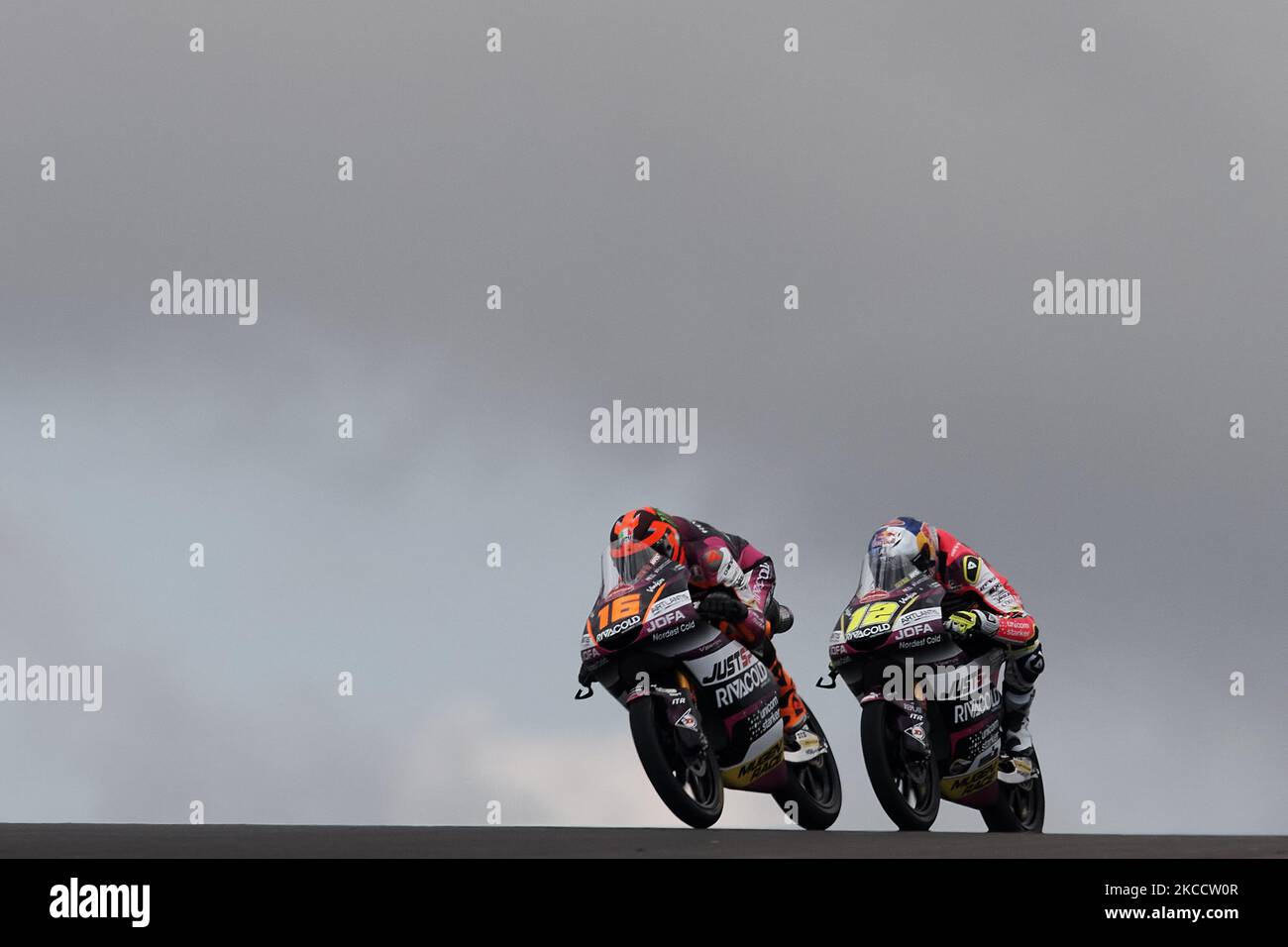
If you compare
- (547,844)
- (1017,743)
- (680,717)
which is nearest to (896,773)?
(680,717)

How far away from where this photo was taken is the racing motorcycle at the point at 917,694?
15602 mm

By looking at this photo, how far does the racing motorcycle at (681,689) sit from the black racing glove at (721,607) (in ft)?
0.39

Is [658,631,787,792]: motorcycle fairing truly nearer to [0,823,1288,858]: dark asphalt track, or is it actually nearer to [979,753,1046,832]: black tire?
[0,823,1288,858]: dark asphalt track

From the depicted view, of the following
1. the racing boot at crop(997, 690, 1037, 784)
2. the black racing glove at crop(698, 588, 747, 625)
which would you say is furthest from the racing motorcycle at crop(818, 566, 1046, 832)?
the racing boot at crop(997, 690, 1037, 784)

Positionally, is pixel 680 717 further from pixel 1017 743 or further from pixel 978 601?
pixel 1017 743

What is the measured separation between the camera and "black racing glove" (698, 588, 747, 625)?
619 inches

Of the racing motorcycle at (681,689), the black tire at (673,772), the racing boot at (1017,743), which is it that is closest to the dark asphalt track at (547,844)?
the black tire at (673,772)

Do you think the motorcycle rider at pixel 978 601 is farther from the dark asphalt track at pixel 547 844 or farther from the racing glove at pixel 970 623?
the dark asphalt track at pixel 547 844

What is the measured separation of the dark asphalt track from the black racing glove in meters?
2.36

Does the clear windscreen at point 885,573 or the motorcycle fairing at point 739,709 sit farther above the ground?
the clear windscreen at point 885,573

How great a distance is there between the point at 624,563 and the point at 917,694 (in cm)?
270
